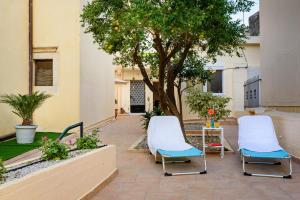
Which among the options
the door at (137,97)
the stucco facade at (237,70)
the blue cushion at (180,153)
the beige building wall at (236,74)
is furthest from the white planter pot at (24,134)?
the door at (137,97)

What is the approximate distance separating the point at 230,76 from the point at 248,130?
1304 centimetres

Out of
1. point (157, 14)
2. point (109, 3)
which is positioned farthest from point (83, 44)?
point (157, 14)

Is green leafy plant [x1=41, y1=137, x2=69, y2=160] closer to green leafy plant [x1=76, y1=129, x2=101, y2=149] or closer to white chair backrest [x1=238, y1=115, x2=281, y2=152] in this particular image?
green leafy plant [x1=76, y1=129, x2=101, y2=149]

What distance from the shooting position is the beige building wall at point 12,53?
38.6 feet

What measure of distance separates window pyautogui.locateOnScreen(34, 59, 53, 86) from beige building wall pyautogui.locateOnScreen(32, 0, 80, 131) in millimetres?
275

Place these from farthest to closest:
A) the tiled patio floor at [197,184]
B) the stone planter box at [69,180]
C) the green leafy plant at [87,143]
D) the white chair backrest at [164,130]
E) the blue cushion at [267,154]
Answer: the white chair backrest at [164,130], the blue cushion at [267,154], the green leafy plant at [87,143], the tiled patio floor at [197,184], the stone planter box at [69,180]

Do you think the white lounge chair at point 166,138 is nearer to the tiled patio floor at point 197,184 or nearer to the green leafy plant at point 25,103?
the tiled patio floor at point 197,184

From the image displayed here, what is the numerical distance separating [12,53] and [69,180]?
362 inches

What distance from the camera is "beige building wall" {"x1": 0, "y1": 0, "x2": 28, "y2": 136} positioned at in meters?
11.8

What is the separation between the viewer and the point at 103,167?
6098mm

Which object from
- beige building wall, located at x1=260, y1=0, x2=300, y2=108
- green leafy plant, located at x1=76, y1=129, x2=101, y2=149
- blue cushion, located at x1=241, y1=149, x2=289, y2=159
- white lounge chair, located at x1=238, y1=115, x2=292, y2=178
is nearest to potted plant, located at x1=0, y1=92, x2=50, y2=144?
green leafy plant, located at x1=76, y1=129, x2=101, y2=149

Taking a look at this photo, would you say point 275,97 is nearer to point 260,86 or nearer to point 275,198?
point 260,86

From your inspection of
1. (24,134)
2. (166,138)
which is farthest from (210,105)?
(24,134)

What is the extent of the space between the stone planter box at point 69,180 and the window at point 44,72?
8.43m
